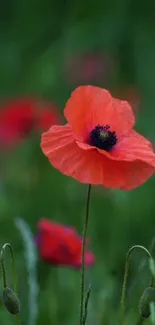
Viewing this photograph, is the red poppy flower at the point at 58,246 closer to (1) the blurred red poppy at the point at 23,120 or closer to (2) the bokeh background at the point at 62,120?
(2) the bokeh background at the point at 62,120

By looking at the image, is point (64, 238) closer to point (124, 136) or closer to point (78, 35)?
point (124, 136)

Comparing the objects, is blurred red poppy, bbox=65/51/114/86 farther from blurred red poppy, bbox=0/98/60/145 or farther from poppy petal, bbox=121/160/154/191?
poppy petal, bbox=121/160/154/191

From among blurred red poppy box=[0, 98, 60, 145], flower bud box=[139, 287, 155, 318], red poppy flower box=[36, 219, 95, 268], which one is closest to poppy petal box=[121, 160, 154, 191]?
flower bud box=[139, 287, 155, 318]

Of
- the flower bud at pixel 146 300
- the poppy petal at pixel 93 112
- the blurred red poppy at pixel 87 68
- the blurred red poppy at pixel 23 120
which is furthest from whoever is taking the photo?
the blurred red poppy at pixel 87 68

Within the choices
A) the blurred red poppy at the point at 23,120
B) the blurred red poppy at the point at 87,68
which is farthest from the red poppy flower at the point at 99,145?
the blurred red poppy at the point at 87,68

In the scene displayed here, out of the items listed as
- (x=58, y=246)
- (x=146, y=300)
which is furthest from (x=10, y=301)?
(x=58, y=246)

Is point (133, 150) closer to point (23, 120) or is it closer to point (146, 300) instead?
point (146, 300)

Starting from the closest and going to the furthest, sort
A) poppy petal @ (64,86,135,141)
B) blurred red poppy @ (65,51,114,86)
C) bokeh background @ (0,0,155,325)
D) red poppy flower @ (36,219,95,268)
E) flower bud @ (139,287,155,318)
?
flower bud @ (139,287,155,318) → poppy petal @ (64,86,135,141) → red poppy flower @ (36,219,95,268) → bokeh background @ (0,0,155,325) → blurred red poppy @ (65,51,114,86)
